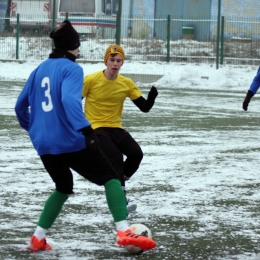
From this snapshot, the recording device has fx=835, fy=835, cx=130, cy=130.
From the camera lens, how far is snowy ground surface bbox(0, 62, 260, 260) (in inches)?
247

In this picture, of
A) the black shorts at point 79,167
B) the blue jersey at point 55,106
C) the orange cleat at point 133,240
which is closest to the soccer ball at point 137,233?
the orange cleat at point 133,240

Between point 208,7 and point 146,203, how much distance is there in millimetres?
27704

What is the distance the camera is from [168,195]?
8508 millimetres

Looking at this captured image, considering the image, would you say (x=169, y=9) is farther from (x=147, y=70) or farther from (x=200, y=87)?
(x=200, y=87)

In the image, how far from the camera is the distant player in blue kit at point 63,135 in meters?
5.80

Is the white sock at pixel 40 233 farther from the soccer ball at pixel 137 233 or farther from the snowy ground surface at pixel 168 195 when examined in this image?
the soccer ball at pixel 137 233

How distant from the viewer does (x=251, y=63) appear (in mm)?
30312

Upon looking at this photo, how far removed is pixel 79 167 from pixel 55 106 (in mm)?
481

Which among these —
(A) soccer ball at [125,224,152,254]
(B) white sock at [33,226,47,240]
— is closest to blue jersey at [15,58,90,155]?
(B) white sock at [33,226,47,240]

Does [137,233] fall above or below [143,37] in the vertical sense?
below

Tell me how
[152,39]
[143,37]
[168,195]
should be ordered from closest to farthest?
[168,195] < [152,39] < [143,37]

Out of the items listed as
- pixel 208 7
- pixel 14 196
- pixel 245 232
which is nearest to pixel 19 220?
pixel 14 196

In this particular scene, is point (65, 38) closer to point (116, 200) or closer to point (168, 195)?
point (116, 200)

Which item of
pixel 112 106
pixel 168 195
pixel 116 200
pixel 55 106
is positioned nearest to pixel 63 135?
pixel 55 106
